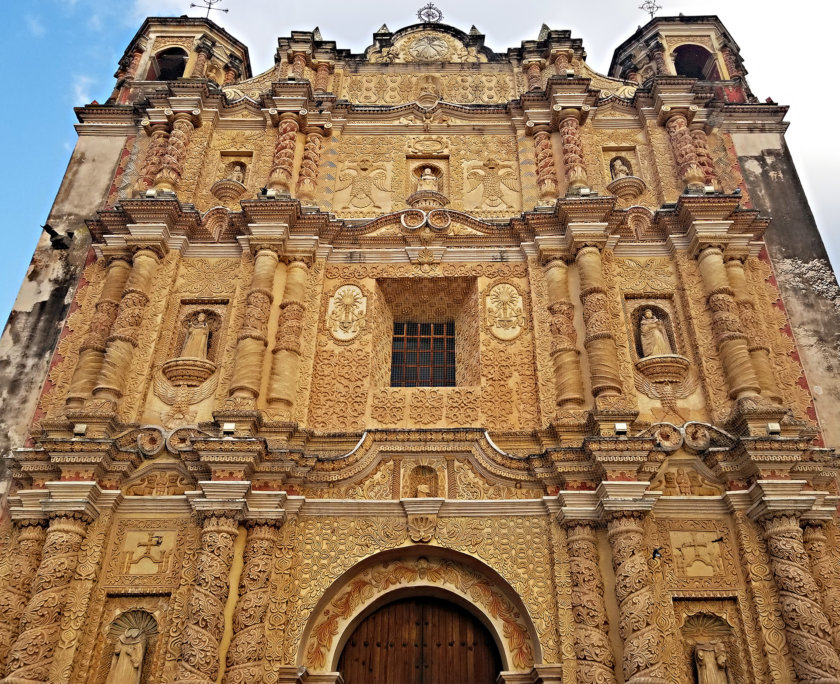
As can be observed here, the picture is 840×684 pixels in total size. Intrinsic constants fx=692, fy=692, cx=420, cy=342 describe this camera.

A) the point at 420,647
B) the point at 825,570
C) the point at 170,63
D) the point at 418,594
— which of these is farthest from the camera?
the point at 170,63

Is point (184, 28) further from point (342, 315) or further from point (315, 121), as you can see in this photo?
point (342, 315)

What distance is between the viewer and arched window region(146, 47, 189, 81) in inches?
585

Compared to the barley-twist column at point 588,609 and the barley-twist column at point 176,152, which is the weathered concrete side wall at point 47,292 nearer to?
the barley-twist column at point 176,152

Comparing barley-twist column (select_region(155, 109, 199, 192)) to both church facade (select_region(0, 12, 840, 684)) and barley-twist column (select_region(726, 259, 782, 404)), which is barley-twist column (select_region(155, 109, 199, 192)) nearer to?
church facade (select_region(0, 12, 840, 684))

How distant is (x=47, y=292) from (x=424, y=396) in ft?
20.9

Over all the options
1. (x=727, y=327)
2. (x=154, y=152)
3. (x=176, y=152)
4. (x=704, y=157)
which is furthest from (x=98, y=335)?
(x=704, y=157)

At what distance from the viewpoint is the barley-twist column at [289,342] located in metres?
9.80

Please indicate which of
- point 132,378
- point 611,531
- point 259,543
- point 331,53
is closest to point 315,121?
point 331,53

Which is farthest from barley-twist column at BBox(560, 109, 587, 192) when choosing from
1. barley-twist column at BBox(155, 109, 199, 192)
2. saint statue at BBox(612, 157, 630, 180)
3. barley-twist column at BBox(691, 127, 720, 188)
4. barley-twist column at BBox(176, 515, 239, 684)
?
barley-twist column at BBox(176, 515, 239, 684)

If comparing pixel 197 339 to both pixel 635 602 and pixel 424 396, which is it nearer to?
pixel 424 396

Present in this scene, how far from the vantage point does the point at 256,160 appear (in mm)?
12812

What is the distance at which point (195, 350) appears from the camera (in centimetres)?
1033

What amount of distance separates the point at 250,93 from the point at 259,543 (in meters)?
9.41

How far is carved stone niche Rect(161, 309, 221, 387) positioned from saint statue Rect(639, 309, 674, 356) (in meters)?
6.42
